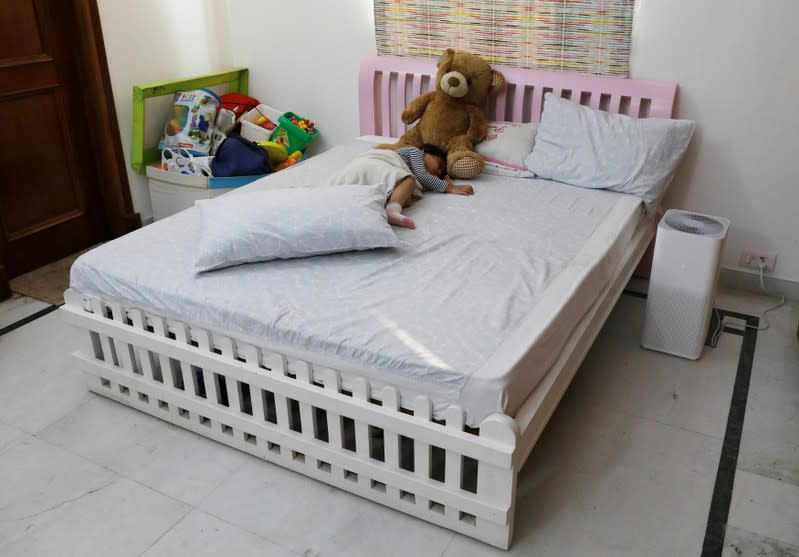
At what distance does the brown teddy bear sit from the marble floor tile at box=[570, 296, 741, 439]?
107 cm

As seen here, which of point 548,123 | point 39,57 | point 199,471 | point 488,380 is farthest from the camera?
point 39,57

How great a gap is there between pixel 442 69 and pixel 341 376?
1.84 metres

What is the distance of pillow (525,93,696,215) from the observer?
2982mm

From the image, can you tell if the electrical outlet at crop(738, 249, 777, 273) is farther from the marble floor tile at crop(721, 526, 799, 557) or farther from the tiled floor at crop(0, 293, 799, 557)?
the marble floor tile at crop(721, 526, 799, 557)

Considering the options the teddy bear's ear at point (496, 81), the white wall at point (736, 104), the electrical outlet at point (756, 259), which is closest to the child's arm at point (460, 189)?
the teddy bear's ear at point (496, 81)

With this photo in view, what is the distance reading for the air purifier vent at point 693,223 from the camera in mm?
2723

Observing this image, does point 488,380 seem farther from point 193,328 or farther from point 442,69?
point 442,69

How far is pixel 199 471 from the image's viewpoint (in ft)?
7.36

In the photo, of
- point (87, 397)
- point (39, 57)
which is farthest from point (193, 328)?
point (39, 57)

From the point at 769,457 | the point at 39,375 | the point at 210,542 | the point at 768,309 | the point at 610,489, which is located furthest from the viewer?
the point at 768,309

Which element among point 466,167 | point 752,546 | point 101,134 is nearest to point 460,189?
point 466,167

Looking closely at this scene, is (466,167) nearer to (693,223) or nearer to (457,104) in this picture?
(457,104)

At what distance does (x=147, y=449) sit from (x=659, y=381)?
1.80 meters

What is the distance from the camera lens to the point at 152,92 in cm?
375
